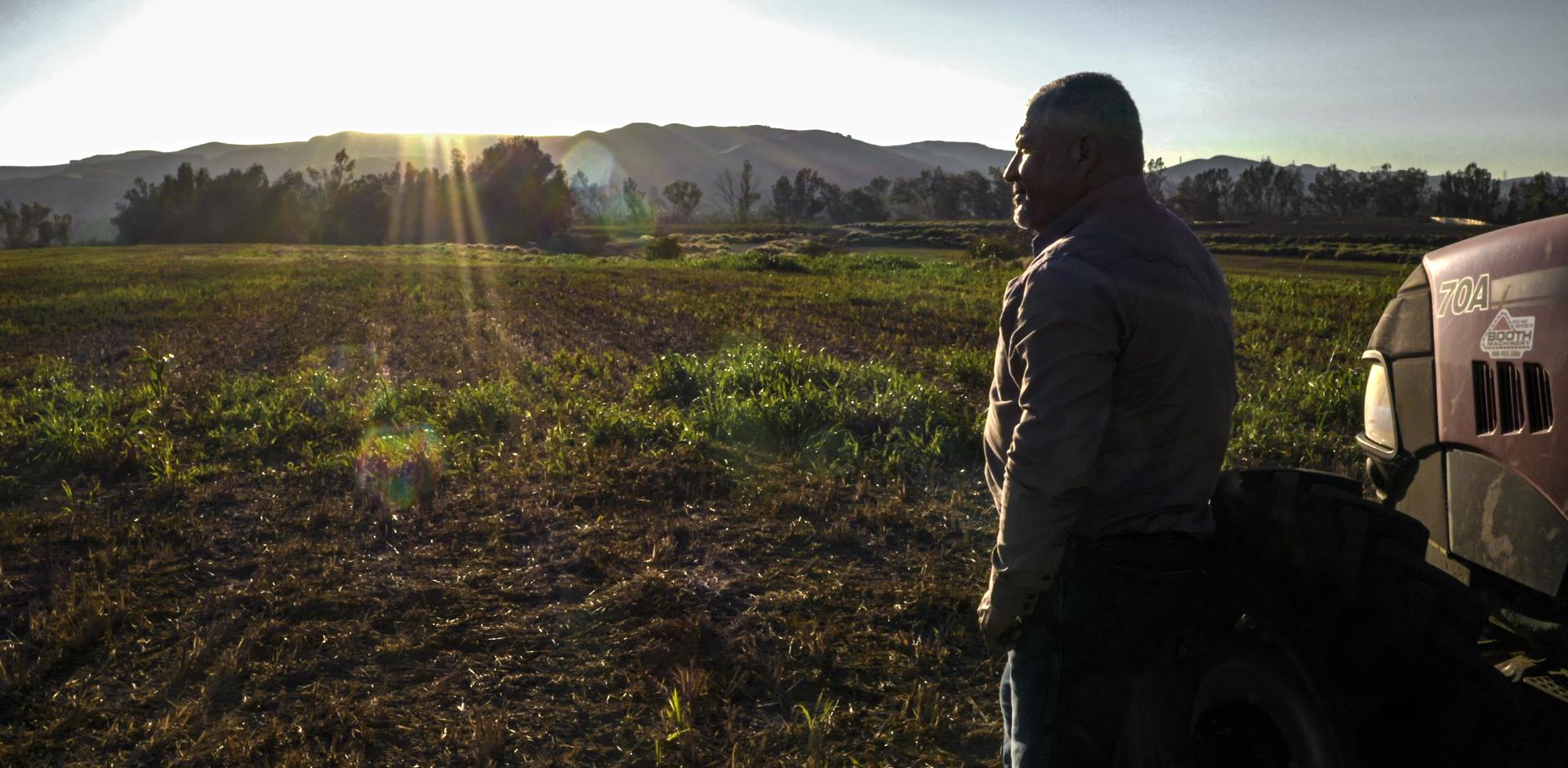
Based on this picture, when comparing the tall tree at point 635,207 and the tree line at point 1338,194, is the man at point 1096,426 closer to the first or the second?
the tree line at point 1338,194

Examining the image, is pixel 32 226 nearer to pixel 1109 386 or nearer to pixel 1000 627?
pixel 1000 627

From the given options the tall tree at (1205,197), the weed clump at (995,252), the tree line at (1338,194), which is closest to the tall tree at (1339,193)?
the tree line at (1338,194)

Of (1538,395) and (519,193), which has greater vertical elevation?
(519,193)

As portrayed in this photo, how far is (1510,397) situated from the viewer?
2.30m

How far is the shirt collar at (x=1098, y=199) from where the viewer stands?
7.45 ft

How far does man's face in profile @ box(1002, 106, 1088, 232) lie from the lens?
229 cm

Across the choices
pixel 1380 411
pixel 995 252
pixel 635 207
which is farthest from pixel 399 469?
pixel 635 207

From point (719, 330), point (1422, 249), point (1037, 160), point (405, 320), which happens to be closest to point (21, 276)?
point (405, 320)

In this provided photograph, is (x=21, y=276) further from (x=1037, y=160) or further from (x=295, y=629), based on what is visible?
(x=1037, y=160)

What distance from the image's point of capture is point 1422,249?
38562 millimetres

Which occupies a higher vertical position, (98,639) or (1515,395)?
(1515,395)

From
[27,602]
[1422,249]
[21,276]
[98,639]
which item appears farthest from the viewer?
[1422,249]

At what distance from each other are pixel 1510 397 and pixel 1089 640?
107 centimetres

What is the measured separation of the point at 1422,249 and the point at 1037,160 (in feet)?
142
